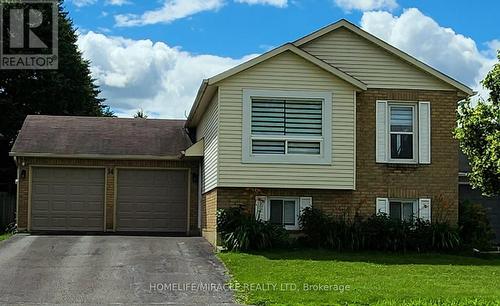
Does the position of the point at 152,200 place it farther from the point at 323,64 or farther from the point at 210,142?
the point at 323,64

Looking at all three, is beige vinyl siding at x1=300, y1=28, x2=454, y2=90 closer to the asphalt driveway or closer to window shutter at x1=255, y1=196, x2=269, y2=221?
window shutter at x1=255, y1=196, x2=269, y2=221

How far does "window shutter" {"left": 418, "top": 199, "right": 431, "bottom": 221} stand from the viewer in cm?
1991

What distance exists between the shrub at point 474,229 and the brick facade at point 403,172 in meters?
0.48

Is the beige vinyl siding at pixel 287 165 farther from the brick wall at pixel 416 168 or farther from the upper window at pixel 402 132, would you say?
the upper window at pixel 402 132

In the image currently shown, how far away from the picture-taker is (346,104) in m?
19.2

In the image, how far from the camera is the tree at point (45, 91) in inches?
1547

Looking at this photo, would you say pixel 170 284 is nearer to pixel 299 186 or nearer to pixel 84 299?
pixel 84 299

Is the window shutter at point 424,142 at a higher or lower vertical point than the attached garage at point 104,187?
higher

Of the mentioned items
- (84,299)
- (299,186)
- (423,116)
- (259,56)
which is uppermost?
(259,56)

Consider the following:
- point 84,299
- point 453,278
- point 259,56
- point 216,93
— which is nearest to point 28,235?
point 216,93

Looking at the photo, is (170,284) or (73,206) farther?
(73,206)

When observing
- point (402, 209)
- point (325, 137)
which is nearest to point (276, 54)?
point (325, 137)

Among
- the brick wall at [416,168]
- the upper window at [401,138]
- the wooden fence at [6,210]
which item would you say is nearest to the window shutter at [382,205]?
the brick wall at [416,168]

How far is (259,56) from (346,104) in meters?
2.61
